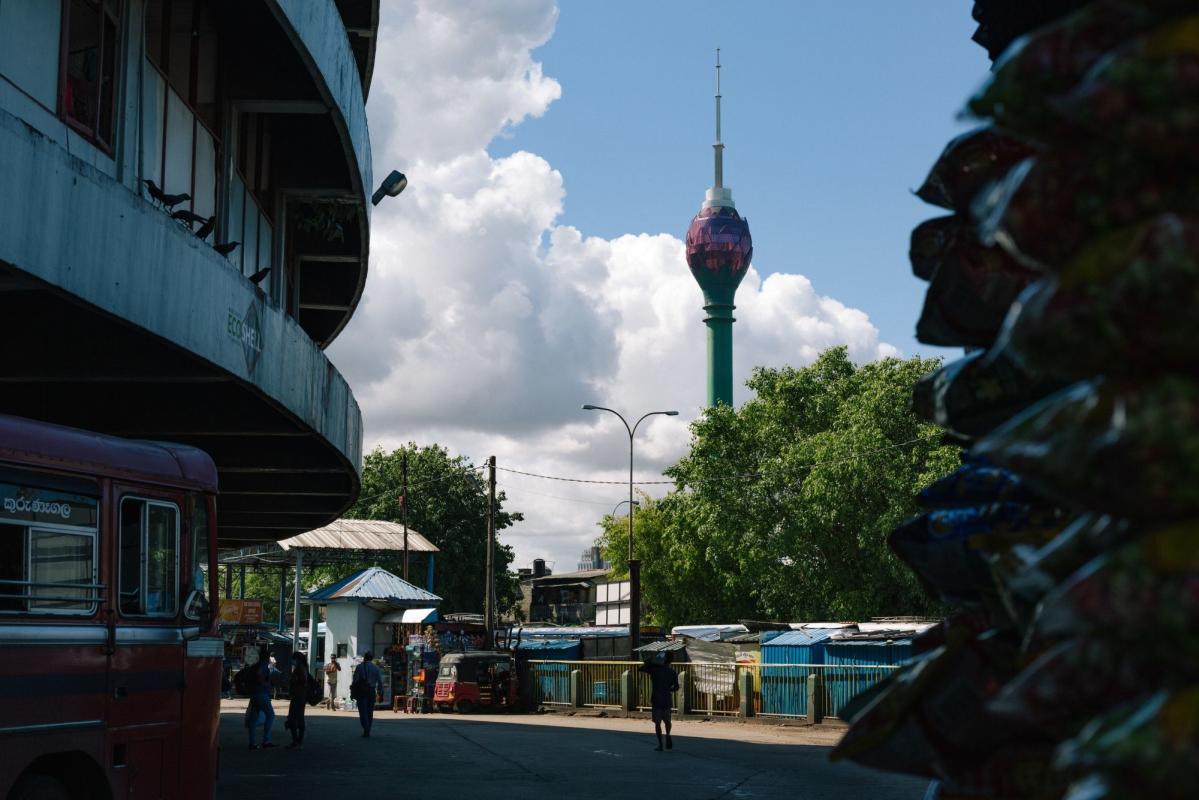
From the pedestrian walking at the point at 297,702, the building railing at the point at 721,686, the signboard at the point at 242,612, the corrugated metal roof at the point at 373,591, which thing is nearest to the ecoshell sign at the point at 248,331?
the pedestrian walking at the point at 297,702

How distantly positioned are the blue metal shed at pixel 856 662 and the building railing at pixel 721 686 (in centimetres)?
3

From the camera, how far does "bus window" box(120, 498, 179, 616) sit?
1098 centimetres

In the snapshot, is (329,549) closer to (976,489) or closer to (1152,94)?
(976,489)

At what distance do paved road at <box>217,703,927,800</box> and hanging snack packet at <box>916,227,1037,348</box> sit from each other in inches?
617

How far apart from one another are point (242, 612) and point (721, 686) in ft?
103

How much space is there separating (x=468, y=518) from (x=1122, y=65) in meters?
87.2

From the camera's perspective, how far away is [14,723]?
380 inches

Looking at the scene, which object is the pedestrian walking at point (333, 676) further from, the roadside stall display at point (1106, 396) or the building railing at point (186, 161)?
the roadside stall display at point (1106, 396)

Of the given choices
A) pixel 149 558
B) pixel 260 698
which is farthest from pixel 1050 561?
pixel 260 698

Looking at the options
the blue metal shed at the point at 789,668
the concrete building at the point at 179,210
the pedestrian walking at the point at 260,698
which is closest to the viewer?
the concrete building at the point at 179,210

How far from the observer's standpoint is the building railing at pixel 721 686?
34.5 meters

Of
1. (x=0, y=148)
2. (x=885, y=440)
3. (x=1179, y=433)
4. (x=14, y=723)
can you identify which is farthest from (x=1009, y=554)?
(x=885, y=440)

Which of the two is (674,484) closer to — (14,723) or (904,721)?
(14,723)

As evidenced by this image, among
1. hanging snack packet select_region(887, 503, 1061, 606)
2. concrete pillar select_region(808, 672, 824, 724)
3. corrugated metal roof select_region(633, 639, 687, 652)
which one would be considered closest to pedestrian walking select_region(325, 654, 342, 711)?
corrugated metal roof select_region(633, 639, 687, 652)
